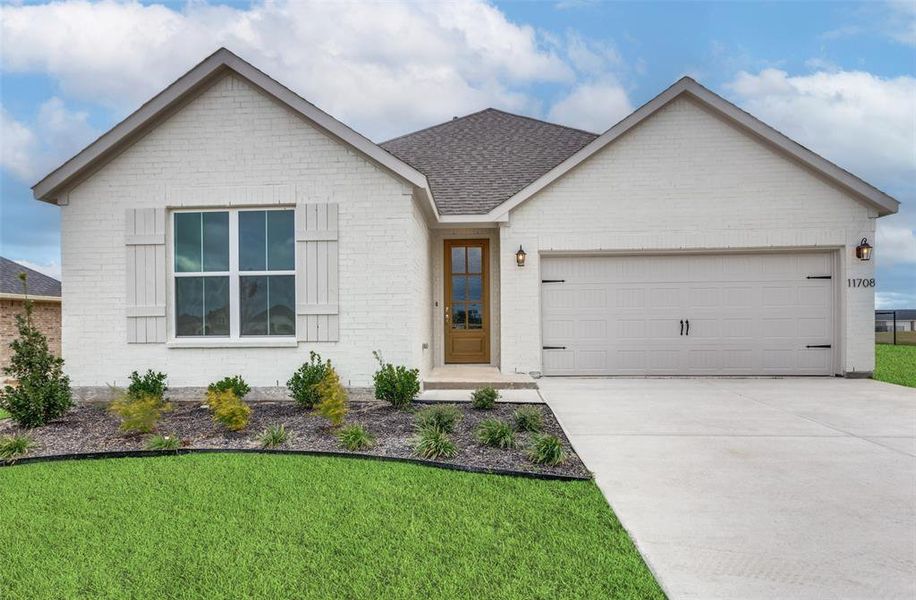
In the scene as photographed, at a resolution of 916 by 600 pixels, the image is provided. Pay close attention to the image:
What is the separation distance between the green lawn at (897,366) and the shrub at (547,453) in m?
8.03

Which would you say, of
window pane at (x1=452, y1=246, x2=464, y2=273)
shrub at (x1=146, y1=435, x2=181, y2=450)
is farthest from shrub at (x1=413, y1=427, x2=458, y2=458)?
window pane at (x1=452, y1=246, x2=464, y2=273)

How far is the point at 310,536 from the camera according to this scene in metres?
2.69

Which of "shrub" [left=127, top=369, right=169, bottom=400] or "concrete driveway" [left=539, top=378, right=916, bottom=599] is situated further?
"shrub" [left=127, top=369, right=169, bottom=400]

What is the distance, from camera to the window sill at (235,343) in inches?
273

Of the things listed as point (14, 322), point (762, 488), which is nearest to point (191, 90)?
point (14, 322)

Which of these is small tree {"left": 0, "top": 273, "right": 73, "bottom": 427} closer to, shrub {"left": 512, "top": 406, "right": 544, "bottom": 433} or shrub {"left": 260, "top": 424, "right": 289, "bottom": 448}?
shrub {"left": 260, "top": 424, "right": 289, "bottom": 448}

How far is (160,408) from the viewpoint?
5.62m

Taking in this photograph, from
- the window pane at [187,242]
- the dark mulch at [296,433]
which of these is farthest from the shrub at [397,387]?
the window pane at [187,242]

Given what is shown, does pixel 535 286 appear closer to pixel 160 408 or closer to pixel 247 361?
pixel 247 361

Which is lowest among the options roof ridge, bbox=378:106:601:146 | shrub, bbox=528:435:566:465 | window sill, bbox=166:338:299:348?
shrub, bbox=528:435:566:465

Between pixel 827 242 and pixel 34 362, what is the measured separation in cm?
1226

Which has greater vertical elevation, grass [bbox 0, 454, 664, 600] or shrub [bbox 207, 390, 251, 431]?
shrub [bbox 207, 390, 251, 431]

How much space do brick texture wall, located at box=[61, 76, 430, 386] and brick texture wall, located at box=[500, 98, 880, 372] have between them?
9.04 feet

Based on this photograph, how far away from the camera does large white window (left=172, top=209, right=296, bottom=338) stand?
7.00 metres
